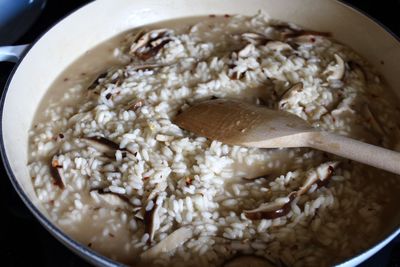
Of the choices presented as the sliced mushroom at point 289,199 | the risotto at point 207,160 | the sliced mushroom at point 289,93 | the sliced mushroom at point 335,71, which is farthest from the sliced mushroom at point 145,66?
the sliced mushroom at point 289,199

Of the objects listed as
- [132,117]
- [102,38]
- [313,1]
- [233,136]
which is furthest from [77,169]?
[313,1]

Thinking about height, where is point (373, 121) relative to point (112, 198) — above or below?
above

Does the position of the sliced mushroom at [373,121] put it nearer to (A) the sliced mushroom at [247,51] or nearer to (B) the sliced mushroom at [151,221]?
(A) the sliced mushroom at [247,51]

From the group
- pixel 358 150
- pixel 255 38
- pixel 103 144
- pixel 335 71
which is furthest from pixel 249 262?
pixel 255 38

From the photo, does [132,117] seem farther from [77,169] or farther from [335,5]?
[335,5]

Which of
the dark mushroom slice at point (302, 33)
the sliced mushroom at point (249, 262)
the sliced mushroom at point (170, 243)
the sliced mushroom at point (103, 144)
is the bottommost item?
the sliced mushroom at point (170, 243)

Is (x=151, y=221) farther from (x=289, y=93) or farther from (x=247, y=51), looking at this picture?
(x=247, y=51)

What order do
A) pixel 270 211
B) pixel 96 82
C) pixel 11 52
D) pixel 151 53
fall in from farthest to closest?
pixel 151 53 < pixel 96 82 < pixel 11 52 < pixel 270 211
